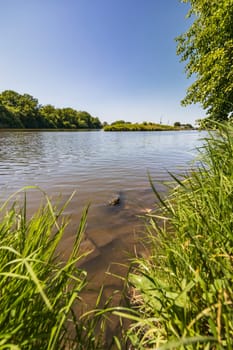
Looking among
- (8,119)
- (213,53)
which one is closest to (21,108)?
(8,119)

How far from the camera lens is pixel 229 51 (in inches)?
236

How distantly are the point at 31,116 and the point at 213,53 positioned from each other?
82.7 meters

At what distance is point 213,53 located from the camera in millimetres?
6191

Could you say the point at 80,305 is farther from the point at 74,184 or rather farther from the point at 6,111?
the point at 6,111

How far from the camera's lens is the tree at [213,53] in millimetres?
5645

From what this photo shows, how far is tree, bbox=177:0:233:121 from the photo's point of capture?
5.64 metres

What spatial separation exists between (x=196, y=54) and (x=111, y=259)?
905 centimetres

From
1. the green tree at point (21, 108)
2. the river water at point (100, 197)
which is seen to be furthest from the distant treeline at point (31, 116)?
the river water at point (100, 197)

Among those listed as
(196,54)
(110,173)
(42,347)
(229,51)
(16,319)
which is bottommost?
(110,173)

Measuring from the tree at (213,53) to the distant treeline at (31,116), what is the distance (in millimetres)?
67303

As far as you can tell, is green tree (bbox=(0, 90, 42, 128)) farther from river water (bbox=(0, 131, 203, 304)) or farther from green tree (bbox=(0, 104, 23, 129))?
river water (bbox=(0, 131, 203, 304))

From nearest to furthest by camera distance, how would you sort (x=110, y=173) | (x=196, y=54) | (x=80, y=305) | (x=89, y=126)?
(x=80, y=305) < (x=196, y=54) < (x=110, y=173) < (x=89, y=126)

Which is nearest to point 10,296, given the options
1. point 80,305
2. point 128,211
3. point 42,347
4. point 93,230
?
point 42,347

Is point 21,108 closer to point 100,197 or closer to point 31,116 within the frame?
point 31,116
